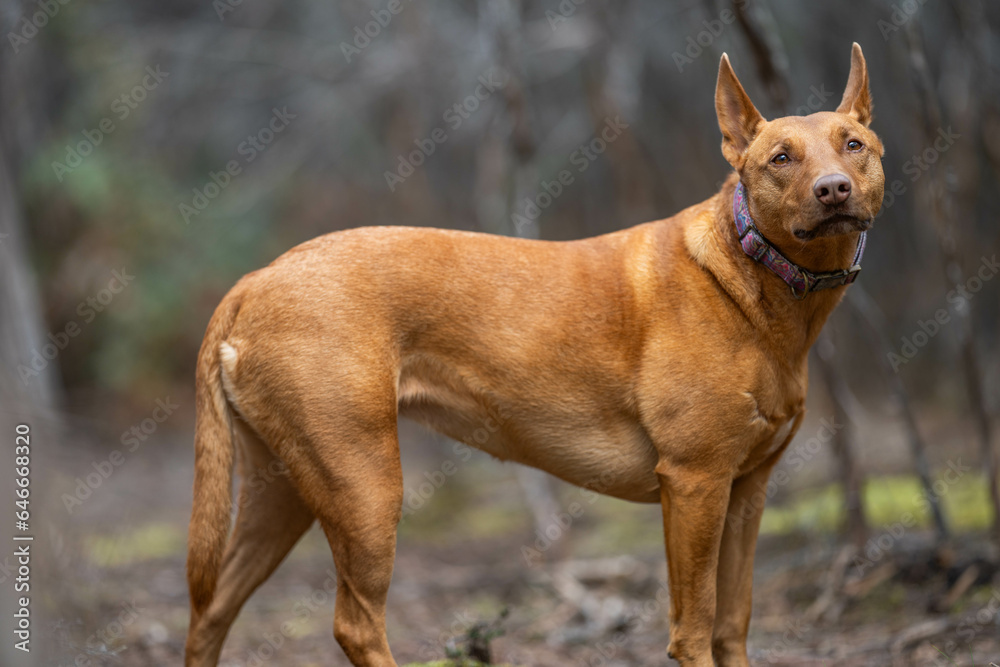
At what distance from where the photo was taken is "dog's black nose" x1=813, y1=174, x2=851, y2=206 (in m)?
3.10

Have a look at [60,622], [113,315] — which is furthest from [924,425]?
[113,315]

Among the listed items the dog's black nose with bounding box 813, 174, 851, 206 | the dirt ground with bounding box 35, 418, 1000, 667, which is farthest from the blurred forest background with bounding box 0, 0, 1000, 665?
the dog's black nose with bounding box 813, 174, 851, 206

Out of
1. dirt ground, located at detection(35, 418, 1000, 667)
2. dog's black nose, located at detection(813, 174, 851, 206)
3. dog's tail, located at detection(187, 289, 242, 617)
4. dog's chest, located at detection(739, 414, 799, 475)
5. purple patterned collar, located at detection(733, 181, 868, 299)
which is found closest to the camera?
dog's black nose, located at detection(813, 174, 851, 206)

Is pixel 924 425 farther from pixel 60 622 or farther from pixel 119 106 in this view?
pixel 119 106

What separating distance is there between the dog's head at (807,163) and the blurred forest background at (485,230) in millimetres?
1712

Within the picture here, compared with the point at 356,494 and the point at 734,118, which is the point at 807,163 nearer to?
the point at 734,118

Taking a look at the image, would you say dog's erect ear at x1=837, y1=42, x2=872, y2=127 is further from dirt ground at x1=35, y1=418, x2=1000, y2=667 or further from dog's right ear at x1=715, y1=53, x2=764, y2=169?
dirt ground at x1=35, y1=418, x2=1000, y2=667

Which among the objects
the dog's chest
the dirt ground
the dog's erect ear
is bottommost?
the dirt ground

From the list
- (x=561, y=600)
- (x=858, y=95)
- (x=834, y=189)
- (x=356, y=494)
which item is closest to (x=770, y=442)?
(x=834, y=189)

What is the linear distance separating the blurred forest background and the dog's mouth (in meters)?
2.39

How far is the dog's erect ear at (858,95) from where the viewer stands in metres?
3.61

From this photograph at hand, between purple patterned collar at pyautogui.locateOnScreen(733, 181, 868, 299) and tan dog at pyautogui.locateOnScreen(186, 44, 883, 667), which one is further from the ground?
purple patterned collar at pyautogui.locateOnScreen(733, 181, 868, 299)

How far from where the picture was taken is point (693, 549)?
3.50 m

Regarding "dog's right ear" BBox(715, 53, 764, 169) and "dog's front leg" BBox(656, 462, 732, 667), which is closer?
"dog's front leg" BBox(656, 462, 732, 667)
